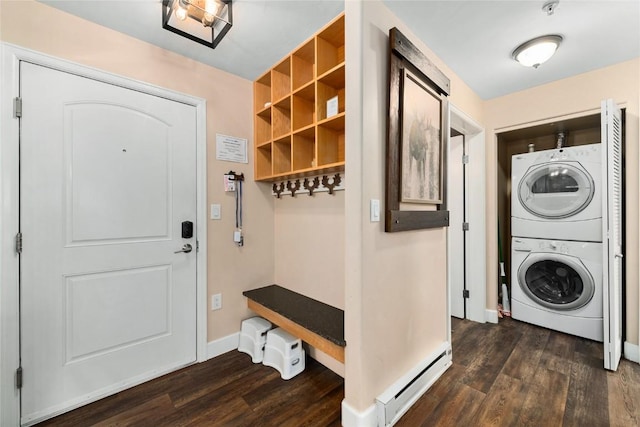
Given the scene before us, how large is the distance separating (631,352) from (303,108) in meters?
3.10

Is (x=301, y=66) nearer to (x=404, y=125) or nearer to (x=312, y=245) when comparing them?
(x=404, y=125)

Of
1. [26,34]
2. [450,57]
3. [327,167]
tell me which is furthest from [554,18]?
[26,34]

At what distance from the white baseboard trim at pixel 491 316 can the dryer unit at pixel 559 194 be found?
2.72ft

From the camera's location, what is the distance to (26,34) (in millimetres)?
1418

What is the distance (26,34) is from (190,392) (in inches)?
88.8

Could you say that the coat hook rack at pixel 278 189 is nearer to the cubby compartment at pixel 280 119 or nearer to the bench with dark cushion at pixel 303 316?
the cubby compartment at pixel 280 119

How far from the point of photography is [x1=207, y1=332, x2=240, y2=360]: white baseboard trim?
2.05m

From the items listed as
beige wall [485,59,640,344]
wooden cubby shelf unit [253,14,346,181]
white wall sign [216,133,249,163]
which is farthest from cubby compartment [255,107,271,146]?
beige wall [485,59,640,344]

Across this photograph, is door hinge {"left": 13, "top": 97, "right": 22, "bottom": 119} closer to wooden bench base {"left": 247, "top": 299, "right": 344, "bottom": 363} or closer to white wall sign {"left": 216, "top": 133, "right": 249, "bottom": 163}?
white wall sign {"left": 216, "top": 133, "right": 249, "bottom": 163}

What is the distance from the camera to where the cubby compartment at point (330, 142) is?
1.73 metres

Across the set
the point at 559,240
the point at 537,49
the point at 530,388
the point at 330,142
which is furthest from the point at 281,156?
the point at 559,240

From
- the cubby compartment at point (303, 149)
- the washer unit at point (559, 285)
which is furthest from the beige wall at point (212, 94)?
the washer unit at point (559, 285)

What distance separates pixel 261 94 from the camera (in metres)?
2.32

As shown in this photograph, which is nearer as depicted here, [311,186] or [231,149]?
[311,186]
